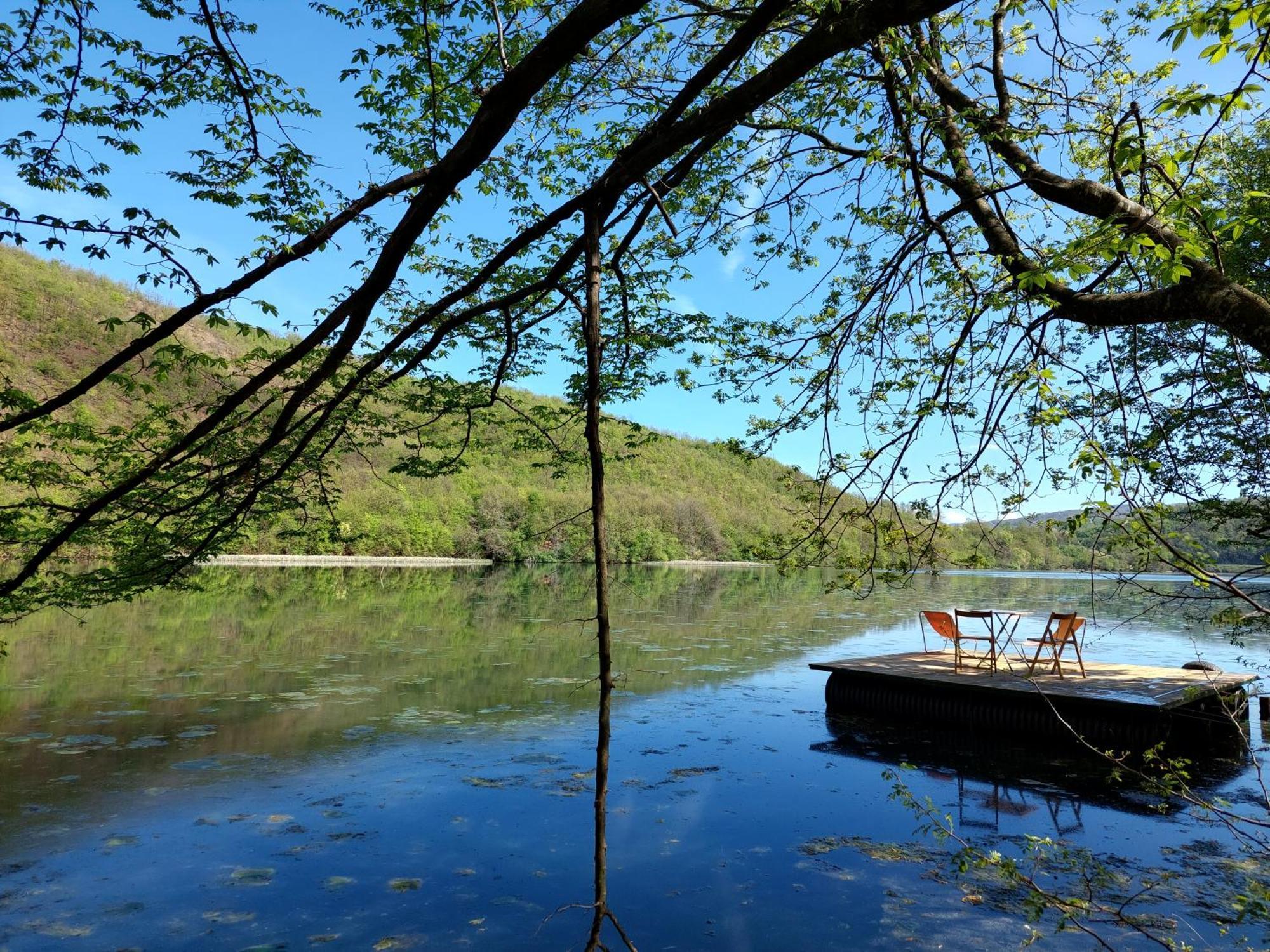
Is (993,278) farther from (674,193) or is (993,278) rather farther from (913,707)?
(913,707)

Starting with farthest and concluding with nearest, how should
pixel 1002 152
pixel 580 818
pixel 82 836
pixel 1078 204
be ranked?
1. pixel 580 818
2. pixel 82 836
3. pixel 1002 152
4. pixel 1078 204

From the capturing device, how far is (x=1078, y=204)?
3.09 metres

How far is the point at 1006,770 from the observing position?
7539mm

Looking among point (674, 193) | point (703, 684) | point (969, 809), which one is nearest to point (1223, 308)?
point (674, 193)

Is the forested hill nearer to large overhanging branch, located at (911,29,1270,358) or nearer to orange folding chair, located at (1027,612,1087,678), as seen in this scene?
orange folding chair, located at (1027,612,1087,678)

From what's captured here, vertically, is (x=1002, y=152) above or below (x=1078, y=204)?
above

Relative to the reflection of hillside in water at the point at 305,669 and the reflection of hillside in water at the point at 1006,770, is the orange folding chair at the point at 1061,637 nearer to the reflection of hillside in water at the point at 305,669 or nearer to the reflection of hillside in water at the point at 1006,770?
the reflection of hillside in water at the point at 1006,770

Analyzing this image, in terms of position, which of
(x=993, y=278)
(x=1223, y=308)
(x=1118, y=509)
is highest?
(x=993, y=278)

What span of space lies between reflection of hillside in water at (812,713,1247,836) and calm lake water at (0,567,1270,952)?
0.14 feet

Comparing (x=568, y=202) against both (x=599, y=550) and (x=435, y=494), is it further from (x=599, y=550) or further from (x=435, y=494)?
(x=435, y=494)

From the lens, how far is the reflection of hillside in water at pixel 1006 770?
253 inches

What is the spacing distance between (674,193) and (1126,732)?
22.5 ft

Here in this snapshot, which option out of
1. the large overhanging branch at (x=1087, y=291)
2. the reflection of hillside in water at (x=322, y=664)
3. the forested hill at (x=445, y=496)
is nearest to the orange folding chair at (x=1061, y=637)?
the reflection of hillside in water at (x=322, y=664)

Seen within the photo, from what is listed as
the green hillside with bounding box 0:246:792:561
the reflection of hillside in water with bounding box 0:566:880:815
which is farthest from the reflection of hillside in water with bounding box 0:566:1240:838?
the green hillside with bounding box 0:246:792:561
